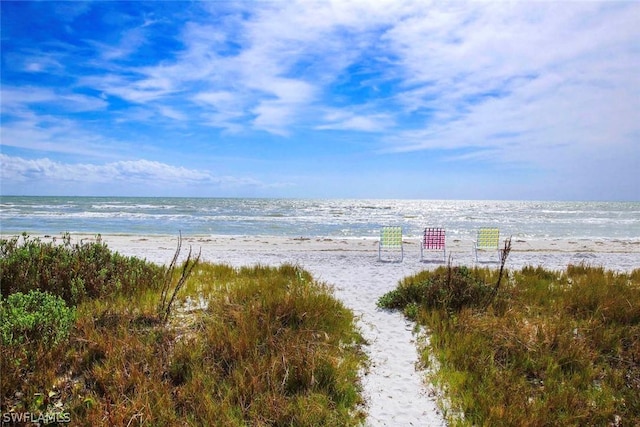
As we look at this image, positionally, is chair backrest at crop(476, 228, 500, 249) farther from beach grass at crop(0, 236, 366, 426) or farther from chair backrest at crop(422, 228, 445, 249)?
beach grass at crop(0, 236, 366, 426)

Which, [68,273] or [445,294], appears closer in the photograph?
[68,273]

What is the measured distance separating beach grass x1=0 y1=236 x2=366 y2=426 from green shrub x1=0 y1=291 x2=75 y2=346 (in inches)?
0.6

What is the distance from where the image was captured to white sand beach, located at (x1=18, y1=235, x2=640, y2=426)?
3.97m

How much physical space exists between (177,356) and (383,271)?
7920 millimetres

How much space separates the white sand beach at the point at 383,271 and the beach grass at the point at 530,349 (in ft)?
1.00

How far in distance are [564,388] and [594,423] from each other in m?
0.45

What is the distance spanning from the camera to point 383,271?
11.2 metres

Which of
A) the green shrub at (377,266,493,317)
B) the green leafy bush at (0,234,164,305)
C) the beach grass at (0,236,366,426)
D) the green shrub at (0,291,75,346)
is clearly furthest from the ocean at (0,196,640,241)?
the green shrub at (0,291,75,346)

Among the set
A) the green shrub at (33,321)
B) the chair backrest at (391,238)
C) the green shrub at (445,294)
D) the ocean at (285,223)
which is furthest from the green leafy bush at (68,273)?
the ocean at (285,223)

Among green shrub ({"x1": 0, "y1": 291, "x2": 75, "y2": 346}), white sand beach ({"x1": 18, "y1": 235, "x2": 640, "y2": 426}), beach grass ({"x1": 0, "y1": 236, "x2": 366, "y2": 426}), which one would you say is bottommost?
white sand beach ({"x1": 18, "y1": 235, "x2": 640, "y2": 426})

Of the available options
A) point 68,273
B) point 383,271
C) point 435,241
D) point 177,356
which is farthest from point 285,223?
point 177,356

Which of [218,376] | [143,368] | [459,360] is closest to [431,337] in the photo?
[459,360]

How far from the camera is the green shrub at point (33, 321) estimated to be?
4.03m

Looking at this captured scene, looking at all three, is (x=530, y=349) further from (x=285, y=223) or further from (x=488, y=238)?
(x=285, y=223)
